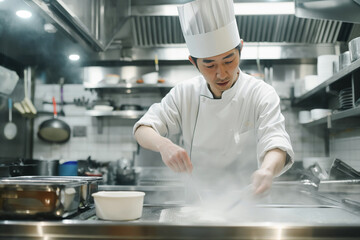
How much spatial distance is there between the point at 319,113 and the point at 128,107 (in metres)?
2.01

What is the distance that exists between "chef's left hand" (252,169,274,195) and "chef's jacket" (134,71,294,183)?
18.3 inches

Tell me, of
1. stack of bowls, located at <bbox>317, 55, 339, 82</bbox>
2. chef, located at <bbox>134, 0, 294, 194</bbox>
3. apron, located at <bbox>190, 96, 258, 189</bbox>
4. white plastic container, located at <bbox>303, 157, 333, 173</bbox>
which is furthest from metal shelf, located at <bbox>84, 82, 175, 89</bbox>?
apron, located at <bbox>190, 96, 258, 189</bbox>

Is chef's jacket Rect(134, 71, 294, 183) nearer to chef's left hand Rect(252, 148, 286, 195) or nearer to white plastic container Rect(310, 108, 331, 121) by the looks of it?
chef's left hand Rect(252, 148, 286, 195)

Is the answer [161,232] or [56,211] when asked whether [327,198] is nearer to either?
[161,232]

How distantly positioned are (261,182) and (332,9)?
1521 mm

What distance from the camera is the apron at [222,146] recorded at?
1894mm

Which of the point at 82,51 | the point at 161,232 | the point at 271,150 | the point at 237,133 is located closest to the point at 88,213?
the point at 161,232

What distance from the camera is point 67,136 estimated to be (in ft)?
13.9

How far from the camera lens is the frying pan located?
4.22 m

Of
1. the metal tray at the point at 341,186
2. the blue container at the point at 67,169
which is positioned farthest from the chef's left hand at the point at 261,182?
the blue container at the point at 67,169

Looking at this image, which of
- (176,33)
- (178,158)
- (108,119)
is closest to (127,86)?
(108,119)

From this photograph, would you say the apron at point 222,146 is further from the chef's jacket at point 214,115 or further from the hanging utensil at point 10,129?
the hanging utensil at point 10,129

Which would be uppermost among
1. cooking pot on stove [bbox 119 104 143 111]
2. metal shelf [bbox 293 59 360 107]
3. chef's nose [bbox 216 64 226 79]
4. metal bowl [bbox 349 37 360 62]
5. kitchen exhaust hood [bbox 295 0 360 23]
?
kitchen exhaust hood [bbox 295 0 360 23]

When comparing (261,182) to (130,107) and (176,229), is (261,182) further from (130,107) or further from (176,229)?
(130,107)
